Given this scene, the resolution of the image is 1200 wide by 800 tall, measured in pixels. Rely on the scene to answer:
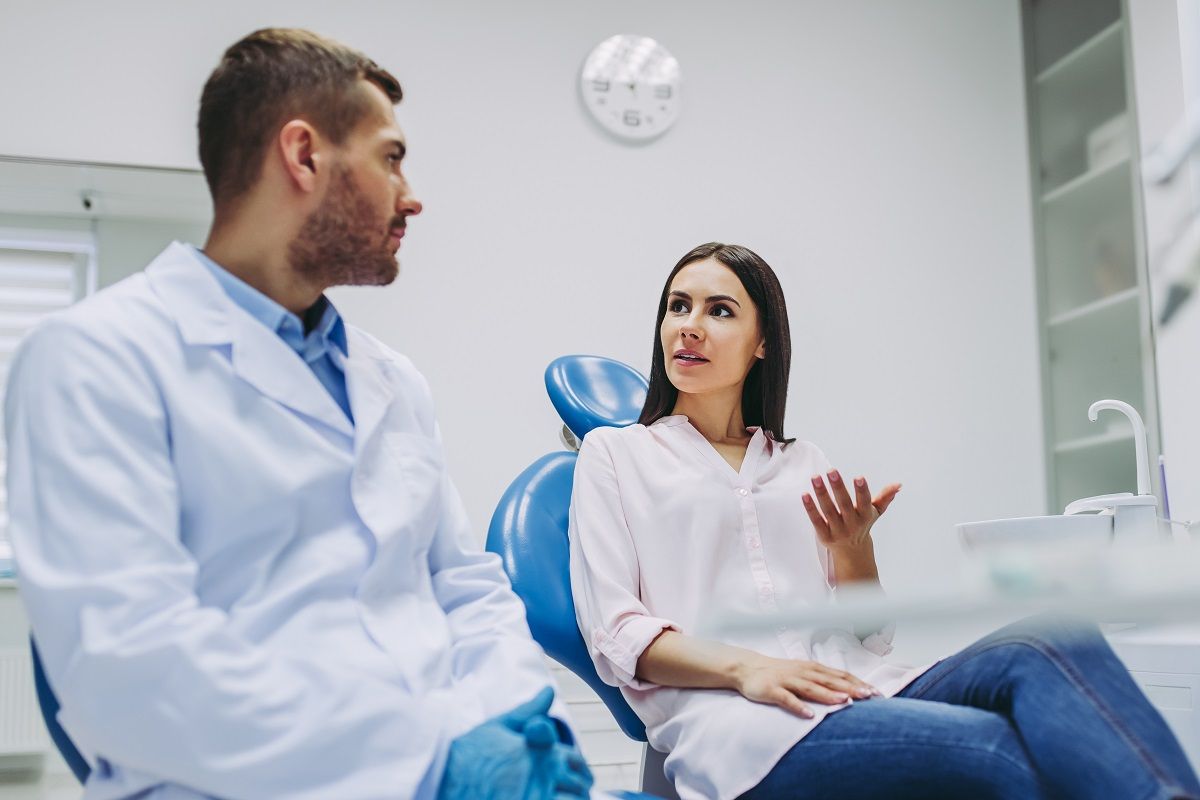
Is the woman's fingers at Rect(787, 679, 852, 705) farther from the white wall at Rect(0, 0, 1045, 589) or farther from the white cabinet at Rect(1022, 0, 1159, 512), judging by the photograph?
the white cabinet at Rect(1022, 0, 1159, 512)

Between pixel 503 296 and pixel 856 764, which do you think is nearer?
pixel 856 764

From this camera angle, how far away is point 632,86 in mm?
3627

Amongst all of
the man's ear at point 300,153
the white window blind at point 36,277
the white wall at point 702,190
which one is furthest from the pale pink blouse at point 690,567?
the white window blind at point 36,277

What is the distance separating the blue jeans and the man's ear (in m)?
0.82

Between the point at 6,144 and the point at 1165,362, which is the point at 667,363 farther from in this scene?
the point at 6,144

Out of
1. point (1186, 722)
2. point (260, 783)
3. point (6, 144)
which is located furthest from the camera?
point (6, 144)

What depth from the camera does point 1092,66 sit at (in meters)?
3.74

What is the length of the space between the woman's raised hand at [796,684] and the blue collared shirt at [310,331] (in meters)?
0.57

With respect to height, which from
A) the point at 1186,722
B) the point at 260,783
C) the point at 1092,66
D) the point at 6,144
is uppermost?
the point at 1092,66

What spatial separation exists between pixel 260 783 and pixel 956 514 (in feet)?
10.6

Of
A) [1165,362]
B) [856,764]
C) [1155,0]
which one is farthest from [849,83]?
[856,764]

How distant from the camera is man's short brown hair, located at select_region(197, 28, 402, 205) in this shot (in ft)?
3.82

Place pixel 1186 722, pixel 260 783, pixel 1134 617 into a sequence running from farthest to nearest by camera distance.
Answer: pixel 1186 722 → pixel 260 783 → pixel 1134 617

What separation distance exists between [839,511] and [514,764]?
2.33 ft
